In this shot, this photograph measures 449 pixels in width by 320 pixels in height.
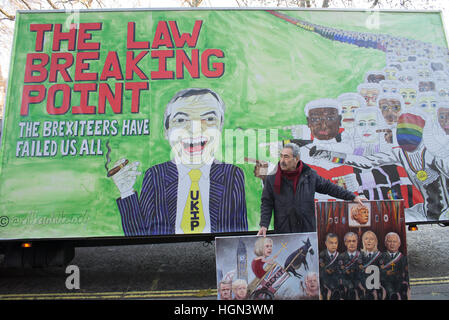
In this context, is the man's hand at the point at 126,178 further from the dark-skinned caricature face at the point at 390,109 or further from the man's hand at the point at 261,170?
the dark-skinned caricature face at the point at 390,109

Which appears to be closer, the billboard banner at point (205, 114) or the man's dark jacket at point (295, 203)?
the man's dark jacket at point (295, 203)

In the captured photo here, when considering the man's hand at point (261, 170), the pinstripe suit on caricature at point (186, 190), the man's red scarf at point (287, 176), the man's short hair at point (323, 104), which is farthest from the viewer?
the man's short hair at point (323, 104)

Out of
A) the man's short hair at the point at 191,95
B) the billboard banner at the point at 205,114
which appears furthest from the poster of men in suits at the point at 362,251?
the man's short hair at the point at 191,95

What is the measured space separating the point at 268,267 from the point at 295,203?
756 millimetres

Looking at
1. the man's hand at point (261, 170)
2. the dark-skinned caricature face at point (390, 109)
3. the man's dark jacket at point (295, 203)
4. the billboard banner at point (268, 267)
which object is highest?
the dark-skinned caricature face at point (390, 109)

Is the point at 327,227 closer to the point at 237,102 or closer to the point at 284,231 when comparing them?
the point at 284,231

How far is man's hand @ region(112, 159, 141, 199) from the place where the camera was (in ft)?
13.1

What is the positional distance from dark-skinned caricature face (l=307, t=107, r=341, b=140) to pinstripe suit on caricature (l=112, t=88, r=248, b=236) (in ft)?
4.21

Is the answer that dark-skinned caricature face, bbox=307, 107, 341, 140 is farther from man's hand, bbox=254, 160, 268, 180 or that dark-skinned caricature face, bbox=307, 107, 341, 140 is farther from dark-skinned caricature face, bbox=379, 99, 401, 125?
man's hand, bbox=254, 160, 268, 180

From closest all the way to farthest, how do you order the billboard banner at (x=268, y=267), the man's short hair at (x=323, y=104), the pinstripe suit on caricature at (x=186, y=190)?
the billboard banner at (x=268, y=267) → the pinstripe suit on caricature at (x=186, y=190) → the man's short hair at (x=323, y=104)

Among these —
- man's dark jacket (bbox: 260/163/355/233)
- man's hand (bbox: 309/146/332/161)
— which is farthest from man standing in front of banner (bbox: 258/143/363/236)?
man's hand (bbox: 309/146/332/161)

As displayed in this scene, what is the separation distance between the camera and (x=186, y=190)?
401 centimetres

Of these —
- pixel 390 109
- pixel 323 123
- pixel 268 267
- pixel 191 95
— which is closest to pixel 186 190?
pixel 191 95

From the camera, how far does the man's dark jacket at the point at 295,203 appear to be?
3.00 metres
